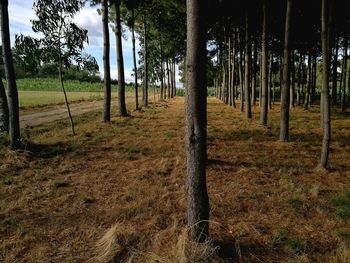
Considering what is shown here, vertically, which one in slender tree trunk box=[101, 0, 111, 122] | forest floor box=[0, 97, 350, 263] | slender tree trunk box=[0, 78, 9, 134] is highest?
slender tree trunk box=[101, 0, 111, 122]

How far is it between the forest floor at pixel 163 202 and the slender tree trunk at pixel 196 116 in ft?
1.32

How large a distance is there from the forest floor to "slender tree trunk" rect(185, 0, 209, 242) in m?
0.40

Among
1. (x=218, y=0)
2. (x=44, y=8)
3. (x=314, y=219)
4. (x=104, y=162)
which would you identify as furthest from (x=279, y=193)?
(x=218, y=0)

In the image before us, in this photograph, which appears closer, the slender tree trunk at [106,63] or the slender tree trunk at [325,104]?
the slender tree trunk at [325,104]

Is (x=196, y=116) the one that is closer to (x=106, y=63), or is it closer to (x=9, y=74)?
(x=9, y=74)

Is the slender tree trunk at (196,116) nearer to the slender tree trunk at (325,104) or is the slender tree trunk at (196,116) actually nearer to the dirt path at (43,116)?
the slender tree trunk at (325,104)

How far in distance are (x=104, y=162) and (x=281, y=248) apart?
6336mm

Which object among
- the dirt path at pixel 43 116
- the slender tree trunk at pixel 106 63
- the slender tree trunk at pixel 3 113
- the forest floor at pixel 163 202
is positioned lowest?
the forest floor at pixel 163 202

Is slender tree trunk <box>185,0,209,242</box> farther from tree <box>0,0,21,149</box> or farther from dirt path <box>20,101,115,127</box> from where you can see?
dirt path <box>20,101,115,127</box>

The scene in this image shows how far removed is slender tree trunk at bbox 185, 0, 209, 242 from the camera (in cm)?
448

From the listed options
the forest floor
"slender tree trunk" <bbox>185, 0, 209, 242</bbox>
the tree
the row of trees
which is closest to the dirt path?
the tree

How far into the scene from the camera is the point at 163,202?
668 centimetres

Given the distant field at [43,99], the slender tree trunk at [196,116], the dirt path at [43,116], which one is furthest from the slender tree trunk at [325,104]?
the distant field at [43,99]

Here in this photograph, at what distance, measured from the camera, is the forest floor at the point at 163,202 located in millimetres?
4712
